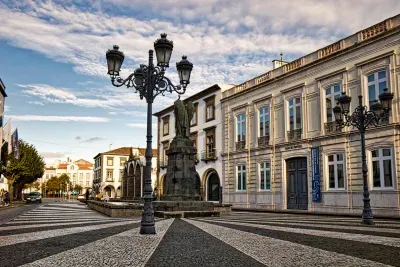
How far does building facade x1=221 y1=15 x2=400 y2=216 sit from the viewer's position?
62.2ft

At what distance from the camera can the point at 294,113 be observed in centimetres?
2538

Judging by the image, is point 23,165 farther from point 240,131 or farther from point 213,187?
point 240,131

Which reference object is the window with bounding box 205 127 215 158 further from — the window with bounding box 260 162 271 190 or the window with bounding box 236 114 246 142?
the window with bounding box 260 162 271 190

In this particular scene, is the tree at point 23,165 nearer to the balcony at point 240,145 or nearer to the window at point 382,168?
the balcony at point 240,145

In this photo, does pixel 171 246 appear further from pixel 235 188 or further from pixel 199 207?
pixel 235 188

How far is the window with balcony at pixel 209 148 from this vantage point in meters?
34.5

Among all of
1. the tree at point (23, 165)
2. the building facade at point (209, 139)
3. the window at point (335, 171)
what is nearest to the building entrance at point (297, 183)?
the window at point (335, 171)

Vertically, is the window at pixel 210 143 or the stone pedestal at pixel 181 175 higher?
the window at pixel 210 143

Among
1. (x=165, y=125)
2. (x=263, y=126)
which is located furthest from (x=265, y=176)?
(x=165, y=125)

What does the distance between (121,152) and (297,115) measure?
65863 millimetres

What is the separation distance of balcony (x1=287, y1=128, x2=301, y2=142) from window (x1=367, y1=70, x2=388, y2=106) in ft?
18.9

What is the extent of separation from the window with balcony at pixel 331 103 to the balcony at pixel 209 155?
1344 centimetres

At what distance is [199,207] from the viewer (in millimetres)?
16984

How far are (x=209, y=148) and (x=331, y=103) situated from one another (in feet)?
50.1
